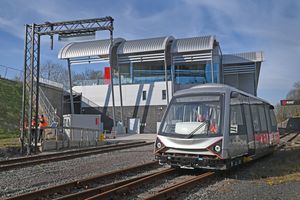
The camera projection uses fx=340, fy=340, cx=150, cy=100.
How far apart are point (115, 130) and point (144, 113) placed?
4.69 meters

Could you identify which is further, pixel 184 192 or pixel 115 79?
pixel 115 79

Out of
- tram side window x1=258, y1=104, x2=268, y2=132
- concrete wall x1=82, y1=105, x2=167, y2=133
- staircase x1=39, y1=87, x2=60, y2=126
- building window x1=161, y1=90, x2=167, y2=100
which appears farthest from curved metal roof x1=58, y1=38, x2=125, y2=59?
tram side window x1=258, y1=104, x2=268, y2=132

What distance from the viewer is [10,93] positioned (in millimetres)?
38562

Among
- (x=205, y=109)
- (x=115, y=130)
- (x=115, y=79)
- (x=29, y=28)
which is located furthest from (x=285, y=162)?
(x=115, y=79)

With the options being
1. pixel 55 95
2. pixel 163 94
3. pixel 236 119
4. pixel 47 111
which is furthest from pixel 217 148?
pixel 55 95

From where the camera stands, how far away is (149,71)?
1783 inches

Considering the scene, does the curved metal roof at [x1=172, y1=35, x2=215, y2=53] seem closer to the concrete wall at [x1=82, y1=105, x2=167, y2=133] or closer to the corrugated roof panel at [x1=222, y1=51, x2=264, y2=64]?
the corrugated roof panel at [x1=222, y1=51, x2=264, y2=64]

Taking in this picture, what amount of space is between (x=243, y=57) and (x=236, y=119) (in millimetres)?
37150

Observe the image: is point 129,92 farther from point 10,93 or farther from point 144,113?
point 10,93

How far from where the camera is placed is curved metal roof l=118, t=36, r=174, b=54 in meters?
42.5

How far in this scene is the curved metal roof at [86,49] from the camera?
43688 millimetres

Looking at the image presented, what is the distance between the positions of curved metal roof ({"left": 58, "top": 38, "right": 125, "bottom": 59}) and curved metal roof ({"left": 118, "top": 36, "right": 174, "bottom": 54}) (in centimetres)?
179

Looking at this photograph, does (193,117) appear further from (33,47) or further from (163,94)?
(163,94)

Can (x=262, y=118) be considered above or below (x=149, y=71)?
below
